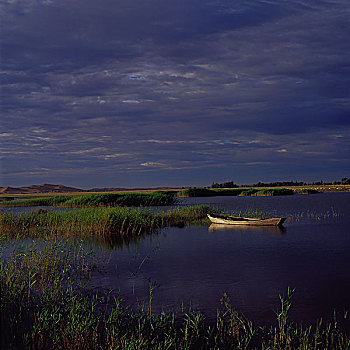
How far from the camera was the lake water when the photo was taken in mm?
12359

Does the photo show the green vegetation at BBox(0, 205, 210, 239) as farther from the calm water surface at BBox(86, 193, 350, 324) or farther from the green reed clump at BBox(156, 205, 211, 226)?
the calm water surface at BBox(86, 193, 350, 324)

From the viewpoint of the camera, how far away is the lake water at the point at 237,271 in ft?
40.5

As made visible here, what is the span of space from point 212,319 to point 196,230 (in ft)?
68.4

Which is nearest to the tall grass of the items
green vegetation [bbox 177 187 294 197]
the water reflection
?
the water reflection

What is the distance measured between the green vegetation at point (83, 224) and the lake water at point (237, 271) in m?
2.50

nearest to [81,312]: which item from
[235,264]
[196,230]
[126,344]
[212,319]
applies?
[126,344]

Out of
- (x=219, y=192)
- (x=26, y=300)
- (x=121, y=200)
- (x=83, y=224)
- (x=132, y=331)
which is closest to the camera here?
(x=132, y=331)

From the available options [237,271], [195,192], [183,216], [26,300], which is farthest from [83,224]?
[195,192]

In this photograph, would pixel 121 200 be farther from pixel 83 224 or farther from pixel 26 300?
pixel 26 300

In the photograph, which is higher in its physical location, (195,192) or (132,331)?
(195,192)

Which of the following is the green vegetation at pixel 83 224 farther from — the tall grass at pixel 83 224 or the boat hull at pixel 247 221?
the boat hull at pixel 247 221

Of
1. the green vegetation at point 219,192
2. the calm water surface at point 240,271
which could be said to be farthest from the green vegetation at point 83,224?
the green vegetation at point 219,192

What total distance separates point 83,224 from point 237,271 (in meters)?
13.6

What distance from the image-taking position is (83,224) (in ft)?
88.6
